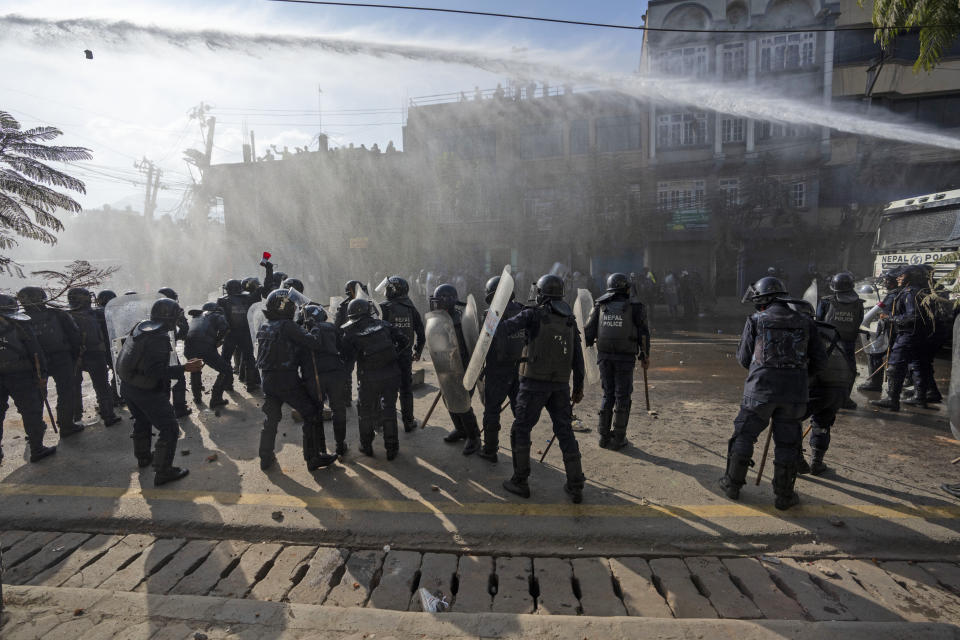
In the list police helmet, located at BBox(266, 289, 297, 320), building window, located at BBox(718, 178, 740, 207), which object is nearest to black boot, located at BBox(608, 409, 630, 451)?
police helmet, located at BBox(266, 289, 297, 320)

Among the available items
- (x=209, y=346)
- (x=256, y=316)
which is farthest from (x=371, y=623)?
(x=209, y=346)

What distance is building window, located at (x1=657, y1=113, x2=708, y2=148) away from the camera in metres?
23.8

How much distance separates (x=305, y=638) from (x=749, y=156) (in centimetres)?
2626

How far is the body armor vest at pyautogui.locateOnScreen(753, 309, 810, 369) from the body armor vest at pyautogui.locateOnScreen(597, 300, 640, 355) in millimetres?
1300

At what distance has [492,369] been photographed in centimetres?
459

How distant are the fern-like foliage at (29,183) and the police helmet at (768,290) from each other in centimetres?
654

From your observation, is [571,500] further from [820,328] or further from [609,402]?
[820,328]

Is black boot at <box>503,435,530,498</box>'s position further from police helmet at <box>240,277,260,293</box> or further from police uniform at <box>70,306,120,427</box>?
police helmet at <box>240,277,260,293</box>

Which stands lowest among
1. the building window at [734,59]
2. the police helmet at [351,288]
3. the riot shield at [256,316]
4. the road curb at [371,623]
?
the road curb at [371,623]

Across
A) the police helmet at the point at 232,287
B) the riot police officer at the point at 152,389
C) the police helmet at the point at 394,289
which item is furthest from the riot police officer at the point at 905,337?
the police helmet at the point at 232,287

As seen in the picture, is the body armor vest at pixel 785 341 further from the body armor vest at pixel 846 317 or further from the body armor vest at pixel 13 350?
the body armor vest at pixel 13 350

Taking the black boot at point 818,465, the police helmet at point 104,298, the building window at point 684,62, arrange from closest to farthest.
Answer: the black boot at point 818,465 → the police helmet at point 104,298 → the building window at point 684,62

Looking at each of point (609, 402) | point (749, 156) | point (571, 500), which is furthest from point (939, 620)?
point (749, 156)

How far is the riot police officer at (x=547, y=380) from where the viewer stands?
153 inches
